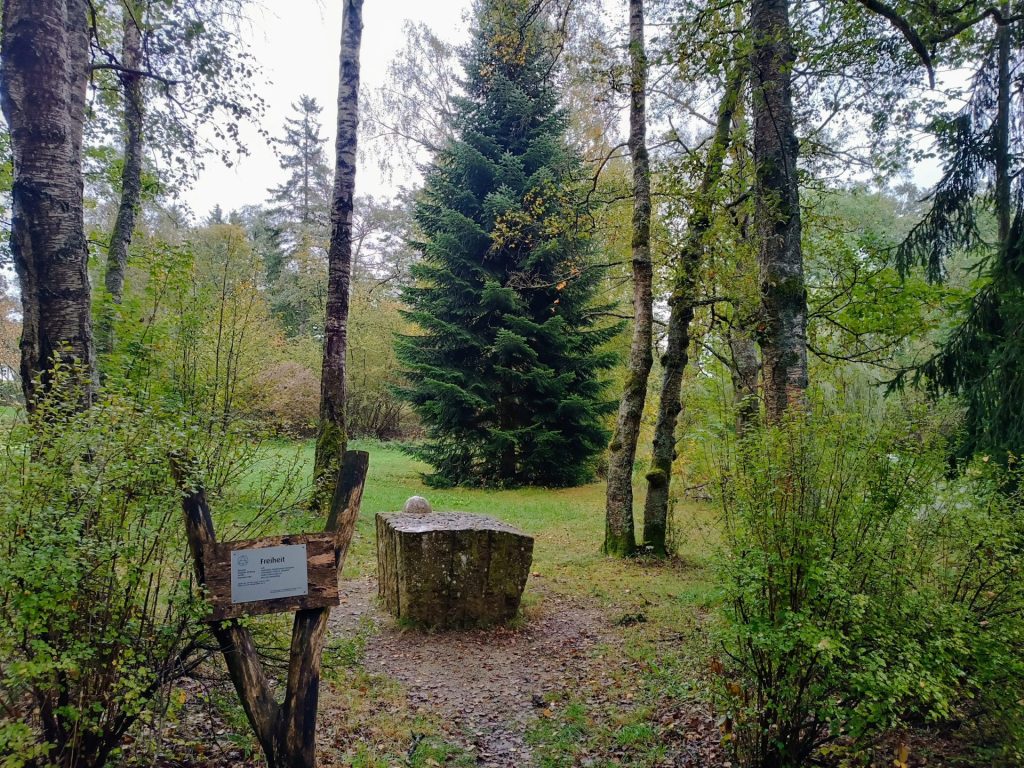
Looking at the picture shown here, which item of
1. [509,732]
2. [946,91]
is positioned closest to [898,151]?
[946,91]

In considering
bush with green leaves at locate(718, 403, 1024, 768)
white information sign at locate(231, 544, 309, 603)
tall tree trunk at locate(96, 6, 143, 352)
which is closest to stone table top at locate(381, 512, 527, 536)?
white information sign at locate(231, 544, 309, 603)

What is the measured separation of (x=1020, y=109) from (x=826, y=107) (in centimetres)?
196

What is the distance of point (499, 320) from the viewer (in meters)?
14.9

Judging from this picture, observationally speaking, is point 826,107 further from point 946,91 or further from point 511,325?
point 511,325

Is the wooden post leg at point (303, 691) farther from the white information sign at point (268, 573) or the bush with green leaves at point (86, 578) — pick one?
the bush with green leaves at point (86, 578)

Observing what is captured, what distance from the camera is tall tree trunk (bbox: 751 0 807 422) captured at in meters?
4.18

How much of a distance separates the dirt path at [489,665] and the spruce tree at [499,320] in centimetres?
826

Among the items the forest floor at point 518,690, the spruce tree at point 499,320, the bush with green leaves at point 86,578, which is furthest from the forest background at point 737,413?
the spruce tree at point 499,320

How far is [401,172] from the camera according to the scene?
61.2ft

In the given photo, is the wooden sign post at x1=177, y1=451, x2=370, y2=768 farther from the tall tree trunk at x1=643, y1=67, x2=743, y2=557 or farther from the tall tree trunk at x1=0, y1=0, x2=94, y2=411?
the tall tree trunk at x1=643, y1=67, x2=743, y2=557

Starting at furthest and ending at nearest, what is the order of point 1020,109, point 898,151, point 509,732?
point 898,151 < point 1020,109 < point 509,732

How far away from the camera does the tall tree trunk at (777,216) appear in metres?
4.18

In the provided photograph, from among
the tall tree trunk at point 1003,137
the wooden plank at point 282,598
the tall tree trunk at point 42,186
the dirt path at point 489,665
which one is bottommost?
the dirt path at point 489,665

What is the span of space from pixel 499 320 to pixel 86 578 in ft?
42.6
